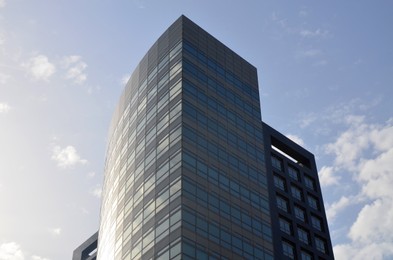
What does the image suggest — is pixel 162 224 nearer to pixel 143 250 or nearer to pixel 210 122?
pixel 143 250

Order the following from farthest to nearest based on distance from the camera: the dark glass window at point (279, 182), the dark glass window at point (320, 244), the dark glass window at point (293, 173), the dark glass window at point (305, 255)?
1. the dark glass window at point (293, 173)
2. the dark glass window at point (279, 182)
3. the dark glass window at point (320, 244)
4. the dark glass window at point (305, 255)

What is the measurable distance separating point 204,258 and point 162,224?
6609mm

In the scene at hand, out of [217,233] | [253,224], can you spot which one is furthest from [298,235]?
[217,233]

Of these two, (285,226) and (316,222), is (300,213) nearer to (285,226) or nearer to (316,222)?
(316,222)

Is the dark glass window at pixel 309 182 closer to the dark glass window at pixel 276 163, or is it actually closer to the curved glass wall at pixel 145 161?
the dark glass window at pixel 276 163

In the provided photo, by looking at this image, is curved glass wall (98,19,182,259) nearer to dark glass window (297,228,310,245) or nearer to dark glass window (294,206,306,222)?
dark glass window (297,228,310,245)

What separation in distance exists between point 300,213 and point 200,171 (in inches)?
1077

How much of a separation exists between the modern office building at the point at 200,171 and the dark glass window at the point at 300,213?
0.72ft

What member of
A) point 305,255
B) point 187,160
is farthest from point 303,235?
point 187,160

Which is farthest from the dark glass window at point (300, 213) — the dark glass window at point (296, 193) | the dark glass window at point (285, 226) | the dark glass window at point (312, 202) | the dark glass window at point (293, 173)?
the dark glass window at point (293, 173)

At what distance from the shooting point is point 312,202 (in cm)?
10425

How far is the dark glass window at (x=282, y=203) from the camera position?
95688 millimetres

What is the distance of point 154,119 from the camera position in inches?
3457

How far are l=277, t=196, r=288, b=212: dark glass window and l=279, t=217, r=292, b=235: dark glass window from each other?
235 centimetres
